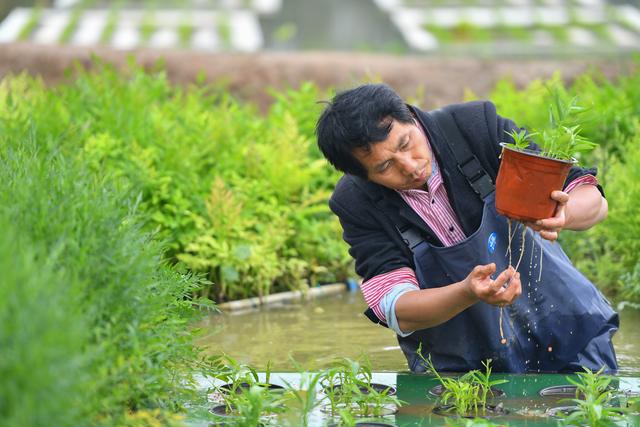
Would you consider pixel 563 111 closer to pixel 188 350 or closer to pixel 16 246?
pixel 188 350

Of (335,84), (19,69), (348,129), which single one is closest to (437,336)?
(348,129)

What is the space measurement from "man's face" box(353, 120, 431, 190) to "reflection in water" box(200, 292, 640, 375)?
3.90 feet

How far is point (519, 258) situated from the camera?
398 cm

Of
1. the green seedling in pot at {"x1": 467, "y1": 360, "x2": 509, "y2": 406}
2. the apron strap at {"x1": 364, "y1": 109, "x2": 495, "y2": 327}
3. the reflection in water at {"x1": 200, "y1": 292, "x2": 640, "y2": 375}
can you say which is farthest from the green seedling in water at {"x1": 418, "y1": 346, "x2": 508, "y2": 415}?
the reflection in water at {"x1": 200, "y1": 292, "x2": 640, "y2": 375}

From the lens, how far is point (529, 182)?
11.0ft

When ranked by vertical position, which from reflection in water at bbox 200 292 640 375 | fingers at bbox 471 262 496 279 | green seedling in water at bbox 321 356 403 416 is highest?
fingers at bbox 471 262 496 279

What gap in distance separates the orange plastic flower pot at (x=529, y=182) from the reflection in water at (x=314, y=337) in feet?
4.57

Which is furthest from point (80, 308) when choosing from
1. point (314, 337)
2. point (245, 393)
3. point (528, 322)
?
point (314, 337)

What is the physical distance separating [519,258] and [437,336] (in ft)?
1.47

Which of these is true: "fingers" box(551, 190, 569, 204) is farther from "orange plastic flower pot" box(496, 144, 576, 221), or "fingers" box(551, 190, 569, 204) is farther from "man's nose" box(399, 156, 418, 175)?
"man's nose" box(399, 156, 418, 175)

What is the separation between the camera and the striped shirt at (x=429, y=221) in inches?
153

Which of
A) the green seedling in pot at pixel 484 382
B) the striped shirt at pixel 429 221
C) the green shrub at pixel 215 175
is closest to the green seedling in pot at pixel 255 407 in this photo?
the striped shirt at pixel 429 221

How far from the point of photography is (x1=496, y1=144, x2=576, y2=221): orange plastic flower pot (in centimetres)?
332

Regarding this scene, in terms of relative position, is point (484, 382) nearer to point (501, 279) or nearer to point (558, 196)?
point (501, 279)
